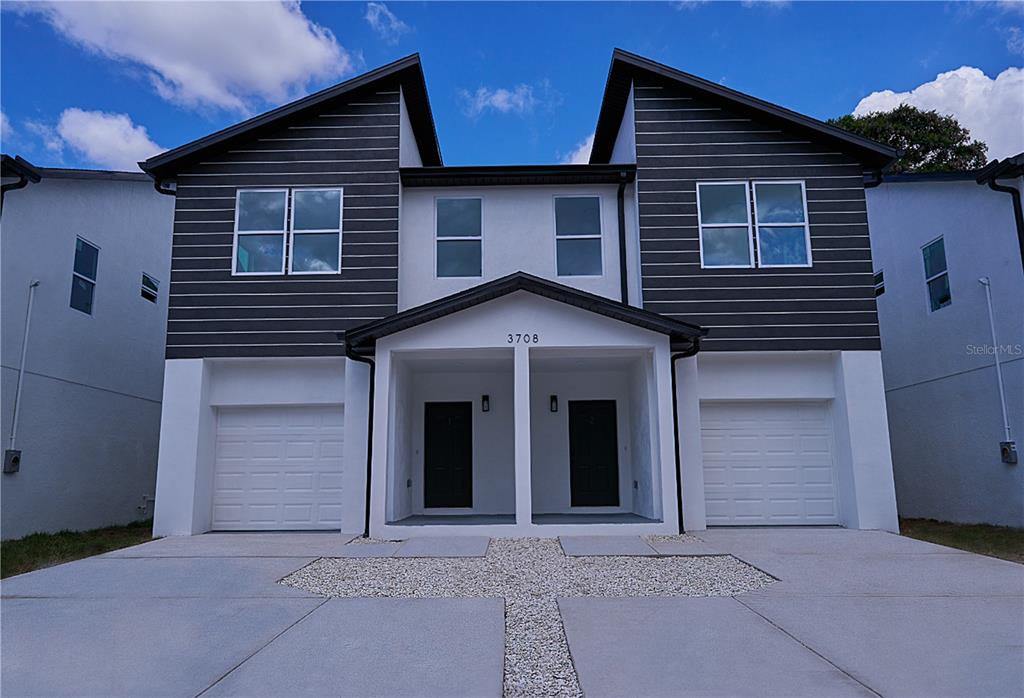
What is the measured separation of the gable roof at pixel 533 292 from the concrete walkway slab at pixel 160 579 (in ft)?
11.8

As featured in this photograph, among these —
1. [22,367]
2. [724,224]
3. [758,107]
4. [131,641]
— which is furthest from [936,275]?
[22,367]

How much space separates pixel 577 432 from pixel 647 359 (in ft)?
8.35

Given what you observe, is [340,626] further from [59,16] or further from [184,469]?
[59,16]

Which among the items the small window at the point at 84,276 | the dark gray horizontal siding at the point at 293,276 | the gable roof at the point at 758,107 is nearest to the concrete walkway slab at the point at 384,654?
the dark gray horizontal siding at the point at 293,276

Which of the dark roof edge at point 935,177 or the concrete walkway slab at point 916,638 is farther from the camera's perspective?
the dark roof edge at point 935,177

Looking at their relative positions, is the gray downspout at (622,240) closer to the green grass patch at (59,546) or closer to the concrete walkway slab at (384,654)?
the concrete walkway slab at (384,654)

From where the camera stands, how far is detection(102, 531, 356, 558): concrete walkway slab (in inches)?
332

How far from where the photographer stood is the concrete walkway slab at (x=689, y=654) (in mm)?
3779

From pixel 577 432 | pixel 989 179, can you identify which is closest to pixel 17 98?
pixel 577 432

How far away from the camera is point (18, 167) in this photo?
10.4m

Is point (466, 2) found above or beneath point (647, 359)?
above

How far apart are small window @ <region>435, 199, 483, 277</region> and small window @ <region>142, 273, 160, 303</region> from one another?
7.47 metres

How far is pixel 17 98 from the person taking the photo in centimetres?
1146

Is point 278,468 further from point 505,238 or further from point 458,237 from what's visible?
point 505,238
